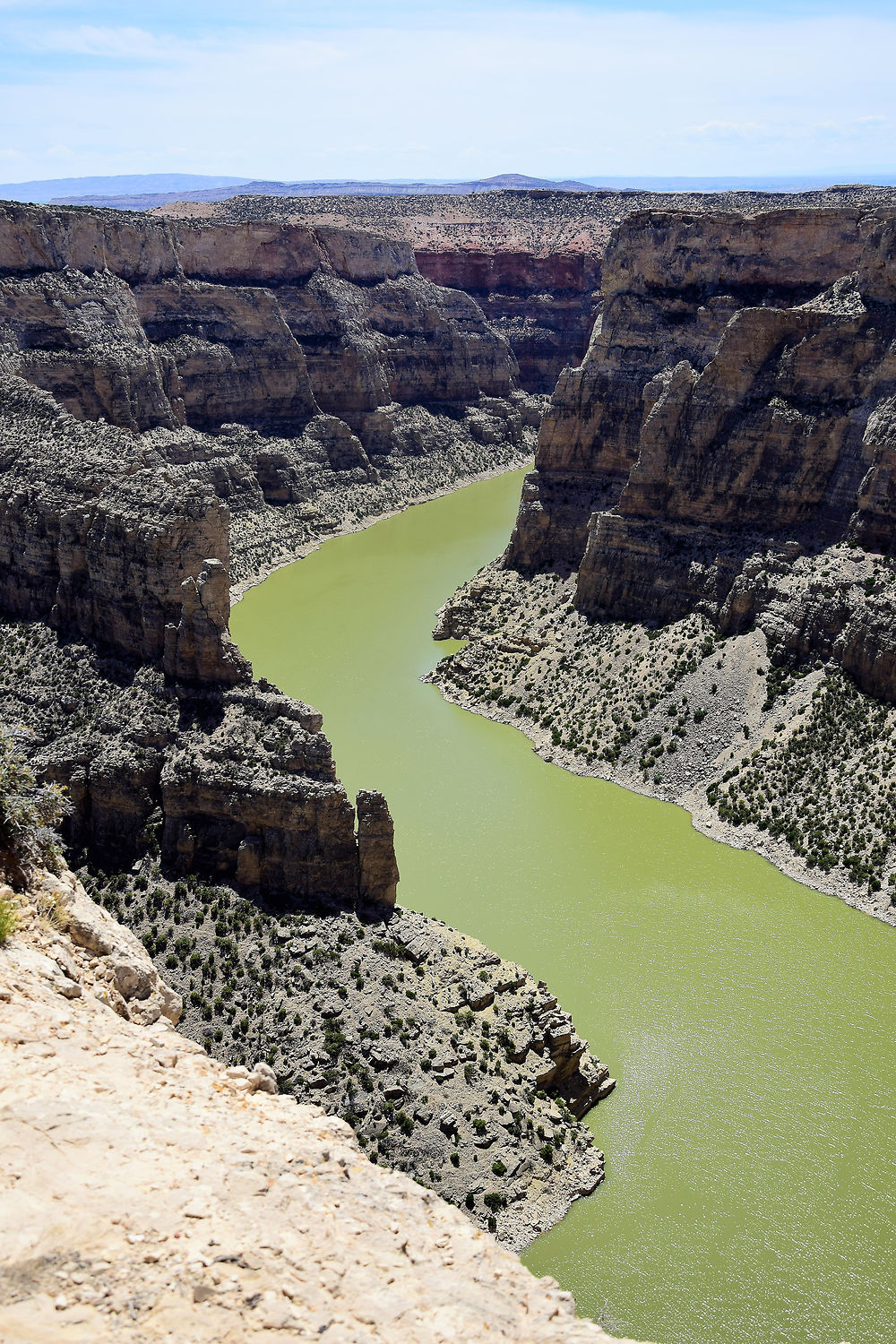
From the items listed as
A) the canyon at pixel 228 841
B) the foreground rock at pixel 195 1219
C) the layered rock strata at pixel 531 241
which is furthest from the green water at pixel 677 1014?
the layered rock strata at pixel 531 241

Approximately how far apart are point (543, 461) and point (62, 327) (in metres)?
A: 33.7

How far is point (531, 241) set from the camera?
493 feet

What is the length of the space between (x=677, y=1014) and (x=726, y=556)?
25238mm

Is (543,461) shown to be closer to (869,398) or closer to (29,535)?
(869,398)

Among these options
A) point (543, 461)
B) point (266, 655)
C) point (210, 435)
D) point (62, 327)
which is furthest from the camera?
point (210, 435)

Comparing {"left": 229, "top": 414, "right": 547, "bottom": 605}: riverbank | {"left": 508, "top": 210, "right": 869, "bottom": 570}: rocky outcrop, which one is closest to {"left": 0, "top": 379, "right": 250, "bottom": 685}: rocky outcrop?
{"left": 229, "top": 414, "right": 547, "bottom": 605}: riverbank

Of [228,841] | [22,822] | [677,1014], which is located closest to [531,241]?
[677,1014]

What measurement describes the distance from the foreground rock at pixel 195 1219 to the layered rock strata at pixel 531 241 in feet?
359

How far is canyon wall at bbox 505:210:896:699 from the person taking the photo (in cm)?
4828

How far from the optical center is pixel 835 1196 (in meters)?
26.7

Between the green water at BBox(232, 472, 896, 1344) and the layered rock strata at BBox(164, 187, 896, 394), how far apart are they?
8217 cm

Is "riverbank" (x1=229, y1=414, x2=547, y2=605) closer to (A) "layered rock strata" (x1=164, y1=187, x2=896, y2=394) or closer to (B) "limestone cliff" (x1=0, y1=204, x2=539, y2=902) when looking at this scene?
(B) "limestone cliff" (x1=0, y1=204, x2=539, y2=902)

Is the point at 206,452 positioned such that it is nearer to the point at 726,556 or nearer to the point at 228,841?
the point at 726,556

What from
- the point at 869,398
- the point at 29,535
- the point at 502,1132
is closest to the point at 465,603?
the point at 869,398
